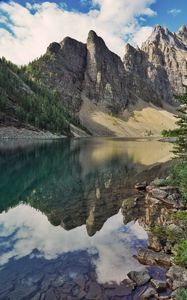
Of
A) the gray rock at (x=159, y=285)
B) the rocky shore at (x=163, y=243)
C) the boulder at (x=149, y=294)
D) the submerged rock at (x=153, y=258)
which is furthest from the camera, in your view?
the submerged rock at (x=153, y=258)

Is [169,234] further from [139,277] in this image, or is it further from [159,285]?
[159,285]

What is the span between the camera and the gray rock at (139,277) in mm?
16534

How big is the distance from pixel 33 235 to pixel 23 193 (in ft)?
55.7

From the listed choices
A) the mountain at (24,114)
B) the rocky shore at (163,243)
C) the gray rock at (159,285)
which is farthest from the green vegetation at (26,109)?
the gray rock at (159,285)

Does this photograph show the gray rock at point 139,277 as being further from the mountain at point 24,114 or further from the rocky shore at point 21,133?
the mountain at point 24,114

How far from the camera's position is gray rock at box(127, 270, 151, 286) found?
16.5 m

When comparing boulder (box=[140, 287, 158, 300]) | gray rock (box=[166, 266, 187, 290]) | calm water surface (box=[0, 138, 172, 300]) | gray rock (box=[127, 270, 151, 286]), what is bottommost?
calm water surface (box=[0, 138, 172, 300])

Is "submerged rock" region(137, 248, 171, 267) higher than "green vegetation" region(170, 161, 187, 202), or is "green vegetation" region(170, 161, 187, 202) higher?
"green vegetation" region(170, 161, 187, 202)

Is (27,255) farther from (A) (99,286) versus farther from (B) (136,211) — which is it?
(B) (136,211)

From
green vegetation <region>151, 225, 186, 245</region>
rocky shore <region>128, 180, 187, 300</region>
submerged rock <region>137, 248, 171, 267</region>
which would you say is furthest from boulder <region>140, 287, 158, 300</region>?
green vegetation <region>151, 225, 186, 245</region>

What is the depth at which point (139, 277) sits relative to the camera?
16.8m

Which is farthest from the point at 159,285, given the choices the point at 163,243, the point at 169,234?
the point at 169,234

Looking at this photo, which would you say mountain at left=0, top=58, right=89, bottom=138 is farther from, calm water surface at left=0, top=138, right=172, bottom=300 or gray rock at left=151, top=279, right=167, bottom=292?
gray rock at left=151, top=279, right=167, bottom=292

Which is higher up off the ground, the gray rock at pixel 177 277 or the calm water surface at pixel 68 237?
the gray rock at pixel 177 277
